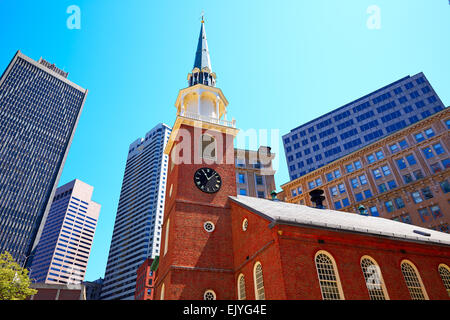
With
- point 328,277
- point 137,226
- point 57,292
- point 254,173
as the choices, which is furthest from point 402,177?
point 137,226

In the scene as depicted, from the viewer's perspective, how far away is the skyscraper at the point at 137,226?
160375mm

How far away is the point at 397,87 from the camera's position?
3282 inches

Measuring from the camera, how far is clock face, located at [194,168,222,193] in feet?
79.1

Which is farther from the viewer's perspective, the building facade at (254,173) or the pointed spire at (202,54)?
the building facade at (254,173)

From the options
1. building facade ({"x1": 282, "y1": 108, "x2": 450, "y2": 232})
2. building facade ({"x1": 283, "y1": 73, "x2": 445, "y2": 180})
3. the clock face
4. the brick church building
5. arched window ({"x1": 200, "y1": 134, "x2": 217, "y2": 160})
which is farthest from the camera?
building facade ({"x1": 283, "y1": 73, "x2": 445, "y2": 180})

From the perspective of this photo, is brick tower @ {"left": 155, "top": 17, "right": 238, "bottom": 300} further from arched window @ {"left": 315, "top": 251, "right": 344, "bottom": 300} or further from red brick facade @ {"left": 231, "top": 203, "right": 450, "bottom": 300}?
arched window @ {"left": 315, "top": 251, "right": 344, "bottom": 300}

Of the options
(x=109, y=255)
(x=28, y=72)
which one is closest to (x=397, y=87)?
(x=28, y=72)

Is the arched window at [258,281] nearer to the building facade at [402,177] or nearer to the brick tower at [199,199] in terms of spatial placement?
the brick tower at [199,199]

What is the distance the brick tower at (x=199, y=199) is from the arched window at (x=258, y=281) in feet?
9.09

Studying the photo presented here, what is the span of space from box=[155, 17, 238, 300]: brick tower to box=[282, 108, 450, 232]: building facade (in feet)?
128

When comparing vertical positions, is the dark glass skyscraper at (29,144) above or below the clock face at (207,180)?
above

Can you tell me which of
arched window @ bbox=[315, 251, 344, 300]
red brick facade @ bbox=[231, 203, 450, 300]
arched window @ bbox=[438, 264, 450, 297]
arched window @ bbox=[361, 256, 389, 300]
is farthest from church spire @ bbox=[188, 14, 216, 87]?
arched window @ bbox=[438, 264, 450, 297]

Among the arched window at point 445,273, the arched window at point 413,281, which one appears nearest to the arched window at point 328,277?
the arched window at point 413,281

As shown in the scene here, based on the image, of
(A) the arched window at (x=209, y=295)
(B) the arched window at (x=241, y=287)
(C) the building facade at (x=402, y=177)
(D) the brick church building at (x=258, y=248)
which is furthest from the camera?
(C) the building facade at (x=402, y=177)
